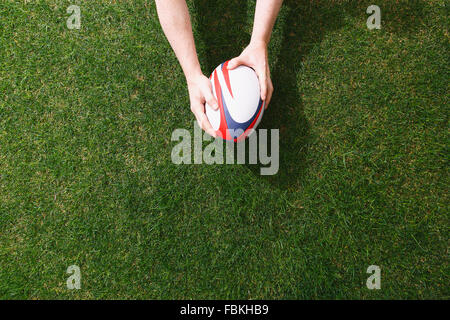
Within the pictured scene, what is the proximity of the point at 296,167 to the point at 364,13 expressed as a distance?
140cm

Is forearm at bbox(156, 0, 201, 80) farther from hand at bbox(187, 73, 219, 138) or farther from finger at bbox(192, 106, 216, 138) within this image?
finger at bbox(192, 106, 216, 138)

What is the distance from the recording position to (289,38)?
2.16m

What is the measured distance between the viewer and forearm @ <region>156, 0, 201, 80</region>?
173 cm

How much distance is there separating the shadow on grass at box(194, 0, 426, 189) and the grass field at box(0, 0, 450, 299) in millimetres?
11

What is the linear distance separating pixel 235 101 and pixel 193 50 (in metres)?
0.51

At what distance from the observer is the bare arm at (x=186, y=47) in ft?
5.65

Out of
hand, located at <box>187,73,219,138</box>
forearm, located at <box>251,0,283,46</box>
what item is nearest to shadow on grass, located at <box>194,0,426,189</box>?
forearm, located at <box>251,0,283,46</box>

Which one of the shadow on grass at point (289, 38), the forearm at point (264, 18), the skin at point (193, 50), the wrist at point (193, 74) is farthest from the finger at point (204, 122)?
the forearm at point (264, 18)

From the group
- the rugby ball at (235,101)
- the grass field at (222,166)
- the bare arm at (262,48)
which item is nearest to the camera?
the rugby ball at (235,101)

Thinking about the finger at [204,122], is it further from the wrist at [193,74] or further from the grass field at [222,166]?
the grass field at [222,166]

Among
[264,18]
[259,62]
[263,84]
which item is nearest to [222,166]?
[263,84]

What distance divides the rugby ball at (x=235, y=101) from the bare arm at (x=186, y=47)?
0.06 metres

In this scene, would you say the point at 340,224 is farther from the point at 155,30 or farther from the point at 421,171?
the point at 155,30

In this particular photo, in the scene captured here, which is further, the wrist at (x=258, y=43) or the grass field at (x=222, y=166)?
the grass field at (x=222, y=166)
